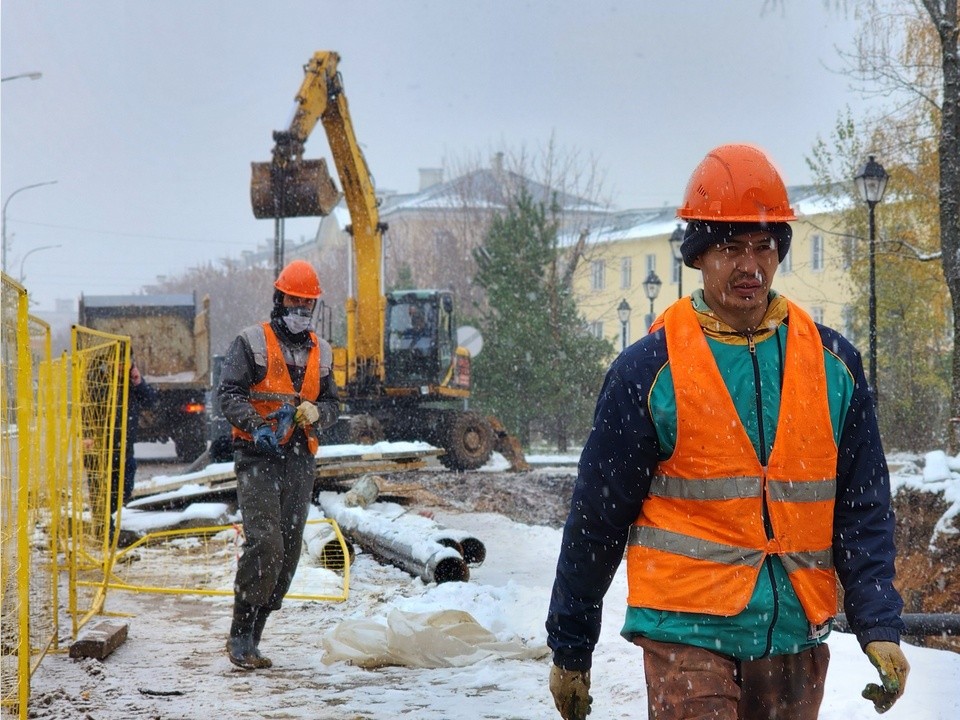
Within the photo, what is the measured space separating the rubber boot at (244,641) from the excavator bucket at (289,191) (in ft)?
35.8

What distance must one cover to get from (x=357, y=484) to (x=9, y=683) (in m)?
6.69

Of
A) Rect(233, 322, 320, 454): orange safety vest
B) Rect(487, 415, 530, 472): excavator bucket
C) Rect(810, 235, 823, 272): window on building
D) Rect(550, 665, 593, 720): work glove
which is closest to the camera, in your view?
Rect(550, 665, 593, 720): work glove

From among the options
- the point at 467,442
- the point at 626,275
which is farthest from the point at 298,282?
the point at 626,275

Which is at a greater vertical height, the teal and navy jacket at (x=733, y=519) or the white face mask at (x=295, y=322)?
the white face mask at (x=295, y=322)

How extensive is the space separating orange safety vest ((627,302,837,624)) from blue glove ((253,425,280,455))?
11.5 ft

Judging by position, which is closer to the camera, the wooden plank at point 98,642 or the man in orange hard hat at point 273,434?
the man in orange hard hat at point 273,434

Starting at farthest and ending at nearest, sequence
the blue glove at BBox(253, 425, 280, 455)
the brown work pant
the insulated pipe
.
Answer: the blue glove at BBox(253, 425, 280, 455) < the insulated pipe < the brown work pant

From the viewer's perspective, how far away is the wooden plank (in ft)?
21.5

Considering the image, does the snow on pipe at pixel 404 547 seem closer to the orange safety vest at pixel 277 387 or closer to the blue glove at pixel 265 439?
the orange safety vest at pixel 277 387

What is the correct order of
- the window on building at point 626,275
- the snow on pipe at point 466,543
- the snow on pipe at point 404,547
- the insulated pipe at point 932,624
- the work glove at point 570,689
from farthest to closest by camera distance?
the window on building at point 626,275 < the snow on pipe at point 466,543 < the snow on pipe at point 404,547 < the insulated pipe at point 932,624 < the work glove at point 570,689

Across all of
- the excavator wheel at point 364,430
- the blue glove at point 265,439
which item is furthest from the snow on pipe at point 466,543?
the excavator wheel at point 364,430

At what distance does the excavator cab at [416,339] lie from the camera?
72.9 feet

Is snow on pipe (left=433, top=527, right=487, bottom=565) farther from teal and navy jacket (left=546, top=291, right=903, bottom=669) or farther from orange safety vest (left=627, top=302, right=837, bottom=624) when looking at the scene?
orange safety vest (left=627, top=302, right=837, bottom=624)

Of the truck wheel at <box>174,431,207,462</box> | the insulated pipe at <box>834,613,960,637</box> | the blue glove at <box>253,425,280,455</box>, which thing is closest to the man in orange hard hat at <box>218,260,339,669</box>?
the blue glove at <box>253,425,280,455</box>
